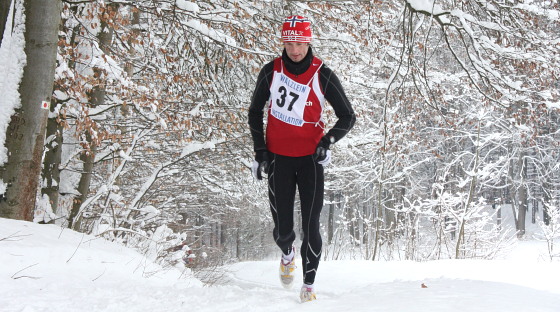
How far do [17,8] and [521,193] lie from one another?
3136cm

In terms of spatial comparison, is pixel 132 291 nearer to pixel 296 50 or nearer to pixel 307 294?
pixel 307 294

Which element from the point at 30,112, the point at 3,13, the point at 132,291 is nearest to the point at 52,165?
the point at 30,112

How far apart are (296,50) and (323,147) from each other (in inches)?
26.6

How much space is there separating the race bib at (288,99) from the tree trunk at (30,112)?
1.82m

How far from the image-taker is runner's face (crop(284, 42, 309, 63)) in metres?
3.39

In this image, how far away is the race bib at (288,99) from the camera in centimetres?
351

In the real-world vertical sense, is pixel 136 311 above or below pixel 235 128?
below

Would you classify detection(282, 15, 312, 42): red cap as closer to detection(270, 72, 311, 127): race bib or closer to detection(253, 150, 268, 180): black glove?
detection(270, 72, 311, 127): race bib

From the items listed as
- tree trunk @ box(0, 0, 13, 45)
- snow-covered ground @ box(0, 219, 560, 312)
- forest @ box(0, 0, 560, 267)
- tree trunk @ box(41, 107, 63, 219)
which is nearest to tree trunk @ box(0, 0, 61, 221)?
forest @ box(0, 0, 560, 267)

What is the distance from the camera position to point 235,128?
22.3 ft

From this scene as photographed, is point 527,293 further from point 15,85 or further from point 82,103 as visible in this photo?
point 82,103

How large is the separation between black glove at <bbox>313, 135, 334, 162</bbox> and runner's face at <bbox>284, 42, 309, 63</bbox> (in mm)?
571

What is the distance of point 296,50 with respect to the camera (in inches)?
134

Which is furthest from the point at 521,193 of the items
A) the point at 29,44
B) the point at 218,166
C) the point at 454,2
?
the point at 29,44
